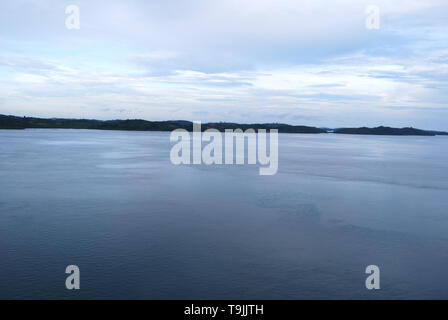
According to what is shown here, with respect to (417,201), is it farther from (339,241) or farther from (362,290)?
(362,290)

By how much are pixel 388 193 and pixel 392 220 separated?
6136 millimetres

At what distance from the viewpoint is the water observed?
30.0 feet

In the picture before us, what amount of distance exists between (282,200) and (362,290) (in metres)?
9.34

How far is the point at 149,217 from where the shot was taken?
14789mm

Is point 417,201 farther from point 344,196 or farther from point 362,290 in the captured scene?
point 362,290

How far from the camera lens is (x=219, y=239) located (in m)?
12.4

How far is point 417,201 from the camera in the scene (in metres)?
19.1

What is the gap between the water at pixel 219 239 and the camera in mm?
9133

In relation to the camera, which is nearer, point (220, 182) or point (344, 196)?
point (344, 196)

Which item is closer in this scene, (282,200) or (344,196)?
(282,200)

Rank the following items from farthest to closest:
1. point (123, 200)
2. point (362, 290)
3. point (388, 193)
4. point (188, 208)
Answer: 1. point (388, 193)
2. point (123, 200)
3. point (188, 208)
4. point (362, 290)
